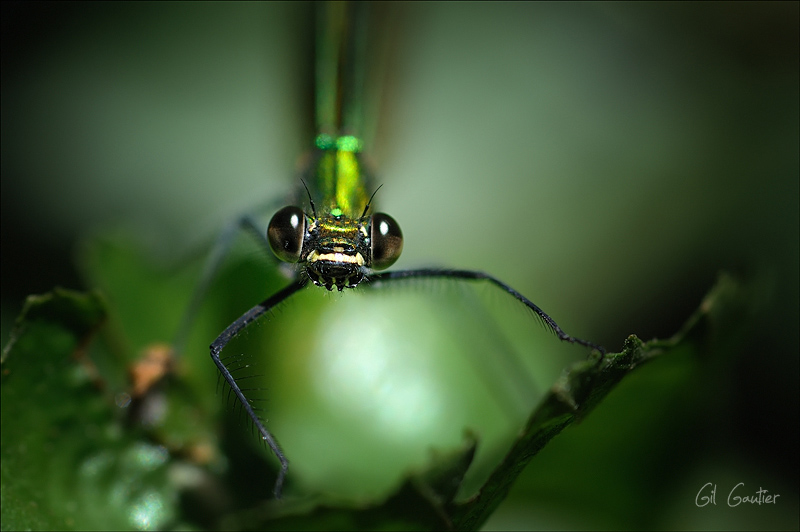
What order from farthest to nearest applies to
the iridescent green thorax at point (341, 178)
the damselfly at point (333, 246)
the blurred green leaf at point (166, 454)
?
the iridescent green thorax at point (341, 178) < the damselfly at point (333, 246) < the blurred green leaf at point (166, 454)

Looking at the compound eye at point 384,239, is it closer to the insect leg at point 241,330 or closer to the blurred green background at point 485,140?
the insect leg at point 241,330

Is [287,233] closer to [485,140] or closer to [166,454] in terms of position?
[166,454]

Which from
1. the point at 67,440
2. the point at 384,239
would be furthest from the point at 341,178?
the point at 67,440

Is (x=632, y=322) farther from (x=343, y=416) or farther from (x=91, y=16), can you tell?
(x=91, y=16)

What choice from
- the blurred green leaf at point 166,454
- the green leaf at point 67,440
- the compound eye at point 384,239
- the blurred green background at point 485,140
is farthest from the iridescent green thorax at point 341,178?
the green leaf at point 67,440

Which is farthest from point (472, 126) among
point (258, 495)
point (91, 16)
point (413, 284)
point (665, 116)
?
point (258, 495)

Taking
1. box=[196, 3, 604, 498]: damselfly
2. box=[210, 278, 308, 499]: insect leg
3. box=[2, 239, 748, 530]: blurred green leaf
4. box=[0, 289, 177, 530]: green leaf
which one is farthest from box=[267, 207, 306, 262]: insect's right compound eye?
box=[0, 289, 177, 530]: green leaf
